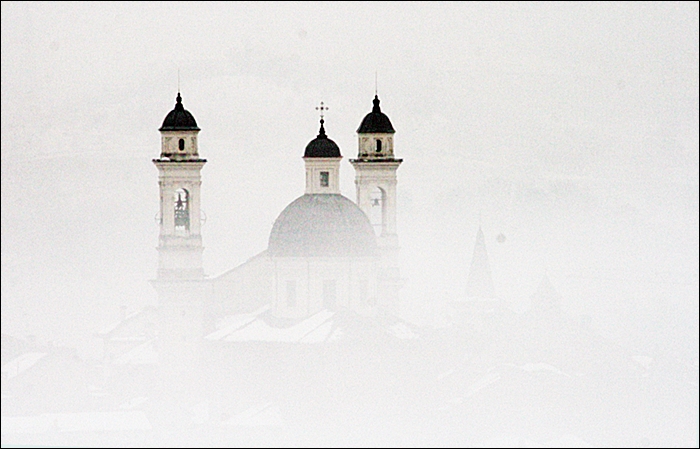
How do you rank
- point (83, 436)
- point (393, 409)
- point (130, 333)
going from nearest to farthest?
point (83, 436) < point (393, 409) < point (130, 333)

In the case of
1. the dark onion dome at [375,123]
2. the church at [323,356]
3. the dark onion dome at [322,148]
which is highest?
the dark onion dome at [375,123]

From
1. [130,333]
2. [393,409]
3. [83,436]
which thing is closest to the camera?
[83,436]

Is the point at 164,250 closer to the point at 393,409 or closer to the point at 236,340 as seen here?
the point at 236,340

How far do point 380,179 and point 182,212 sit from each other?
12.8ft

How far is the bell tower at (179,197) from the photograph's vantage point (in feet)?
141

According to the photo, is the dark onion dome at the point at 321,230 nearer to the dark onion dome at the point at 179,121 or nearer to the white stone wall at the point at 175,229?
the white stone wall at the point at 175,229

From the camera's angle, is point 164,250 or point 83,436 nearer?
point 83,436

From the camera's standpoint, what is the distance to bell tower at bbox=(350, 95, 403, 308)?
45.9 meters

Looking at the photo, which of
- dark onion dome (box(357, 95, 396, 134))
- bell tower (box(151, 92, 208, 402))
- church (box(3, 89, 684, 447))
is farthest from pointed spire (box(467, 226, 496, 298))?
bell tower (box(151, 92, 208, 402))

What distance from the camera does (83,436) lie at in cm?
3697

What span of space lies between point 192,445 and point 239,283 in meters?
6.94

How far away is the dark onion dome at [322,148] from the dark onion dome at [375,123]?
54.7 inches

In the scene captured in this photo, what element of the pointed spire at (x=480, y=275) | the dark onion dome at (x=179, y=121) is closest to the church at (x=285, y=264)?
the dark onion dome at (x=179, y=121)

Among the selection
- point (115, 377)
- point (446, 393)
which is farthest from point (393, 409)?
point (115, 377)
